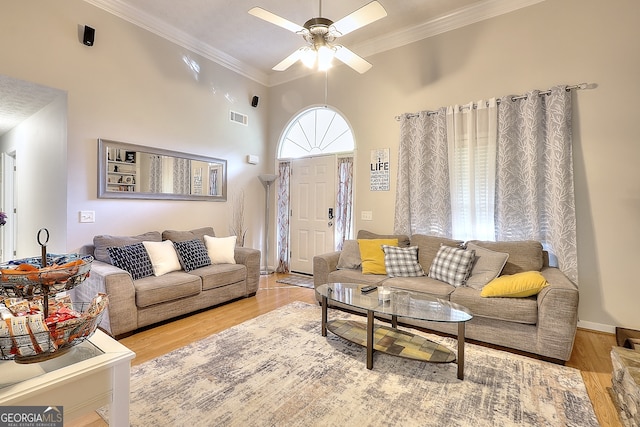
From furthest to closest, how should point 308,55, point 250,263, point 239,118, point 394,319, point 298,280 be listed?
point 239,118 < point 298,280 < point 250,263 < point 308,55 < point 394,319

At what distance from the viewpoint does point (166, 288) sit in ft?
9.75

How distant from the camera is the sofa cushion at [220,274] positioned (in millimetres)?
3369

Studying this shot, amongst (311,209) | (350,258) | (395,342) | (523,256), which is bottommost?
(395,342)

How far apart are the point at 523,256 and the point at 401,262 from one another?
115 centimetres

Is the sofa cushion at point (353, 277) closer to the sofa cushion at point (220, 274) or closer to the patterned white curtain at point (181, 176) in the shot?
the sofa cushion at point (220, 274)

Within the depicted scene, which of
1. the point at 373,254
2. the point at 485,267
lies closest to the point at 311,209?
the point at 373,254

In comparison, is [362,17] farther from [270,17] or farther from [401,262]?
[401,262]

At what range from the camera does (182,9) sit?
3.56 meters

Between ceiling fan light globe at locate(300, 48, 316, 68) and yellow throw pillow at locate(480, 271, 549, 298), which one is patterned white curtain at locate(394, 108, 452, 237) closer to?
yellow throw pillow at locate(480, 271, 549, 298)

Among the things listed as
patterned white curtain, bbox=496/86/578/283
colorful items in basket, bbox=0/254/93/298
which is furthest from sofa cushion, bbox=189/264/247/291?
patterned white curtain, bbox=496/86/578/283

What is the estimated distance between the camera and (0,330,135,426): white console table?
0.93 m

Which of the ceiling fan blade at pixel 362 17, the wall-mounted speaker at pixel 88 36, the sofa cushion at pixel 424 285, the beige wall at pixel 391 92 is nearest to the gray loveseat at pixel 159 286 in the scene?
the beige wall at pixel 391 92

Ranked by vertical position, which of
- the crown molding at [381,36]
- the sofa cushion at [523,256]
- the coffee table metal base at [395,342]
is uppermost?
the crown molding at [381,36]

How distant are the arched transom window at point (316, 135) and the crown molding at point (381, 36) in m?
0.72
